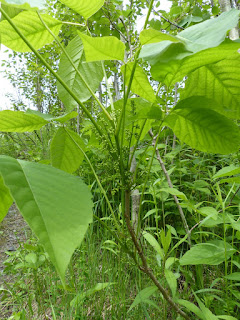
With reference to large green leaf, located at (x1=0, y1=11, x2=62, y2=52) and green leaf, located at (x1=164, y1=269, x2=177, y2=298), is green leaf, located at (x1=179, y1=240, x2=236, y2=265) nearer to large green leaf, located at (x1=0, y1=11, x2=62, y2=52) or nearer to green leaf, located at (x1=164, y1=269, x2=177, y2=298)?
green leaf, located at (x1=164, y1=269, x2=177, y2=298)

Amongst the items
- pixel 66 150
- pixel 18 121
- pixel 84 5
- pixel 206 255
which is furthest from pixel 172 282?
pixel 84 5

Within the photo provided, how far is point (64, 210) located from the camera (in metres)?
0.23

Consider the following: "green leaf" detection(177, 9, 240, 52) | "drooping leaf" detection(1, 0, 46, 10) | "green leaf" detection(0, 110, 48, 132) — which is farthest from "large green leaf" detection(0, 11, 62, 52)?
"green leaf" detection(177, 9, 240, 52)

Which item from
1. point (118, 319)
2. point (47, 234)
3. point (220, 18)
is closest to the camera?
point (47, 234)

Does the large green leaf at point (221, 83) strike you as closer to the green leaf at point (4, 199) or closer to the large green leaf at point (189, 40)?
the large green leaf at point (189, 40)

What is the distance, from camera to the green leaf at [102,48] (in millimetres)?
318

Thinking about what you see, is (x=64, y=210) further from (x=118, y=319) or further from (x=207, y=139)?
(x=118, y=319)

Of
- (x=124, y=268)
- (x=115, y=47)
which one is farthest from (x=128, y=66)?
(x=124, y=268)

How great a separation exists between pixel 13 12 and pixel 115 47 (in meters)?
0.22

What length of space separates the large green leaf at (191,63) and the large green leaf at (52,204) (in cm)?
19

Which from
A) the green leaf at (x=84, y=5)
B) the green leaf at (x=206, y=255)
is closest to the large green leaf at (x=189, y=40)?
the green leaf at (x=84, y=5)

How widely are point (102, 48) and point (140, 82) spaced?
12 cm

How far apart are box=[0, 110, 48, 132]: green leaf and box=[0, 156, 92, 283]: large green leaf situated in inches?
6.6

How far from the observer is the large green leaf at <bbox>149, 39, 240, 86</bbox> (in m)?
0.30
